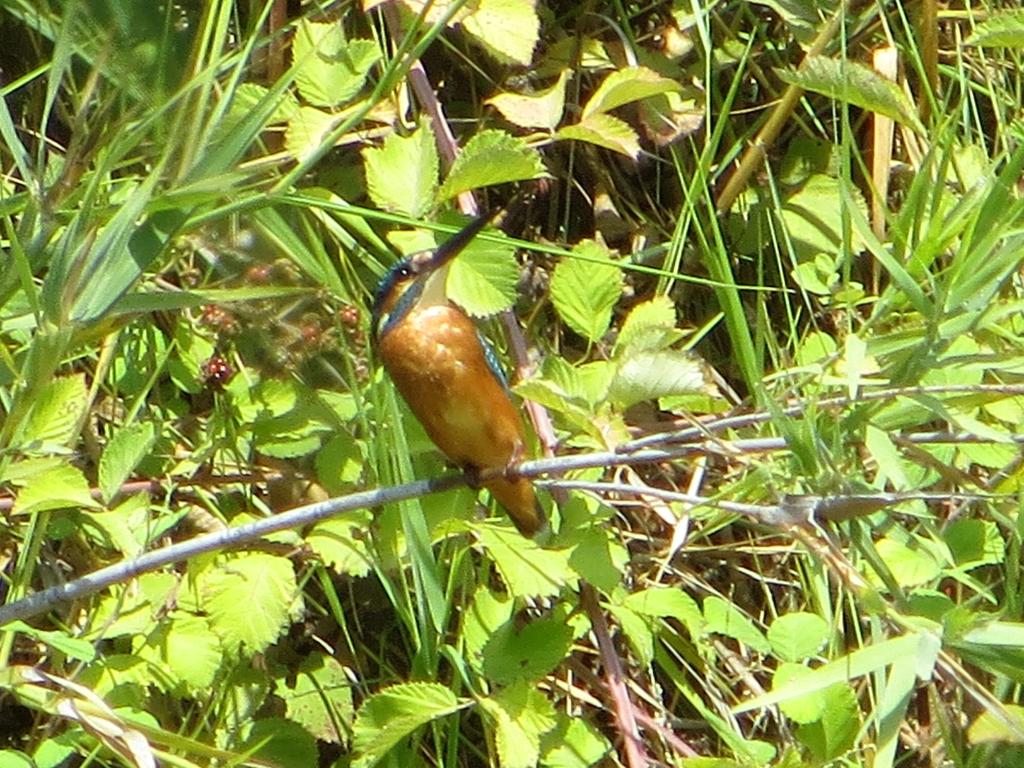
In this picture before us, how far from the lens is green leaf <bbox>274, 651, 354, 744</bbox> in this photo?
257 cm

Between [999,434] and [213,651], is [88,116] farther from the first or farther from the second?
[999,434]

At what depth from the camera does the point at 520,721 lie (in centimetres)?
230

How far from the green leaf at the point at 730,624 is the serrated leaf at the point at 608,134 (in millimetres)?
728

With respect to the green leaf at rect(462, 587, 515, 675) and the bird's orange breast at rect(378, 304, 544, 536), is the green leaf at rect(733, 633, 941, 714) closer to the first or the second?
the green leaf at rect(462, 587, 515, 675)

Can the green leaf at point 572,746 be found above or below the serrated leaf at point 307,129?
below

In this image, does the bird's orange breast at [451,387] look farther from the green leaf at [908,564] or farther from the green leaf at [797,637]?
the green leaf at [908,564]

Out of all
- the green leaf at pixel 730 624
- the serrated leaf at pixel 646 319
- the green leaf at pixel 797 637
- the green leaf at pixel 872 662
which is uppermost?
the serrated leaf at pixel 646 319

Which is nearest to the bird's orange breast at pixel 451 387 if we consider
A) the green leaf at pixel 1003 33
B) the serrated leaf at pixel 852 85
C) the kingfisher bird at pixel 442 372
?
the kingfisher bird at pixel 442 372

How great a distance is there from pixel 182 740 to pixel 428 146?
3.01 ft

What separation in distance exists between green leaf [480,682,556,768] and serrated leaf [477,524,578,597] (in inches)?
6.8

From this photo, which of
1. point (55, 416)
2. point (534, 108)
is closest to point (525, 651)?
point (55, 416)

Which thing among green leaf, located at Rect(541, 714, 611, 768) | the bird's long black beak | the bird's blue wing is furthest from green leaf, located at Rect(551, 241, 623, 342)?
green leaf, located at Rect(541, 714, 611, 768)

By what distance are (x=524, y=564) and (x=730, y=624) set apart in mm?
394

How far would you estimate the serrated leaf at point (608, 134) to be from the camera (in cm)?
248
